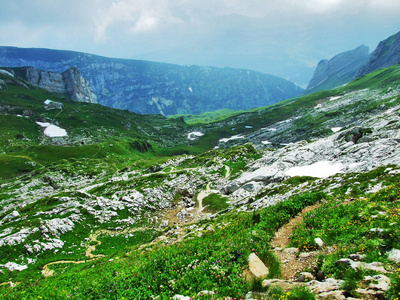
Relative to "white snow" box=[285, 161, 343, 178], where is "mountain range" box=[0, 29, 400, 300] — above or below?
above

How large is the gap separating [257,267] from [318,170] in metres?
46.4

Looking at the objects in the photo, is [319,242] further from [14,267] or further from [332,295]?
[14,267]

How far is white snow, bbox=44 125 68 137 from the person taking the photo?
165000 millimetres

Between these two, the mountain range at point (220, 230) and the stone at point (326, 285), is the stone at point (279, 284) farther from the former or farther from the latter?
the stone at point (326, 285)

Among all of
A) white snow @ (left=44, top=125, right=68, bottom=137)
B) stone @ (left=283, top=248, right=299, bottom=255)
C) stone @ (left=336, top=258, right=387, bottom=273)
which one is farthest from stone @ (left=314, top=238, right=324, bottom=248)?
white snow @ (left=44, top=125, right=68, bottom=137)

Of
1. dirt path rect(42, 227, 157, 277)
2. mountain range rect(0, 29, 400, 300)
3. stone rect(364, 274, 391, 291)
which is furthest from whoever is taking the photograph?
dirt path rect(42, 227, 157, 277)

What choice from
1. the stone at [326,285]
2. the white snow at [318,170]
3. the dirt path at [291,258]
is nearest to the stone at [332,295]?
the stone at [326,285]

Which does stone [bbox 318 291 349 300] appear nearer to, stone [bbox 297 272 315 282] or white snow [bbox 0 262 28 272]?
stone [bbox 297 272 315 282]

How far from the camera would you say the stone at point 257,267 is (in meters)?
8.57

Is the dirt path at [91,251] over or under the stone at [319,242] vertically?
under

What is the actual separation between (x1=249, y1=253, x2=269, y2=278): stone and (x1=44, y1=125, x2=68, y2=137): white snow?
194123mm

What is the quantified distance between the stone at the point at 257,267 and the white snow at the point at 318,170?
136 feet

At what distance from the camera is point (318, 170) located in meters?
48.0

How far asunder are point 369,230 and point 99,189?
71353 mm
